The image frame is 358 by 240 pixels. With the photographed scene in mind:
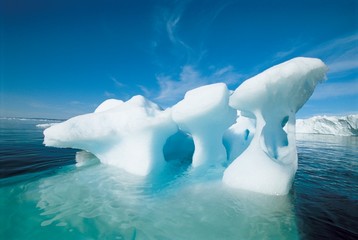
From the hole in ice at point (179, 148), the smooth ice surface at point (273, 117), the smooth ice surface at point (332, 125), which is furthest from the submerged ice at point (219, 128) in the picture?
the smooth ice surface at point (332, 125)

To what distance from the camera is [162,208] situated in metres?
3.62

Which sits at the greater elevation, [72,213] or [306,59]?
[306,59]

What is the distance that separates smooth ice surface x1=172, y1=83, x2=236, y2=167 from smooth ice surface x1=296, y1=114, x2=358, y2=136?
34.6 m

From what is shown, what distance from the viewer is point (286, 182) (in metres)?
4.56

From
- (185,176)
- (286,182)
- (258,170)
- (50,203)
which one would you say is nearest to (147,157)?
(185,176)

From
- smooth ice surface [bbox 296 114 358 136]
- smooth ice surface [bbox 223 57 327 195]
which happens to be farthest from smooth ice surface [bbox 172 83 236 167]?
smooth ice surface [bbox 296 114 358 136]

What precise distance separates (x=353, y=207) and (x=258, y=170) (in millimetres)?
1973

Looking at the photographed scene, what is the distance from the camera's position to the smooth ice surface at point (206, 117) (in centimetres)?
592

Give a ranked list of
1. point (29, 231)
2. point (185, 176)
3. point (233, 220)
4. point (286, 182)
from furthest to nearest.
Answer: point (185, 176) → point (286, 182) → point (233, 220) → point (29, 231)

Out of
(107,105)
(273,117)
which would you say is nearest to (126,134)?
(107,105)

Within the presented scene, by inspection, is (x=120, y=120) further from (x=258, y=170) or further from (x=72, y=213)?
(x=258, y=170)

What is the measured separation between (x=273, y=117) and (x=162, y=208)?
12.5 ft

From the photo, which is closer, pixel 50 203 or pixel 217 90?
pixel 50 203

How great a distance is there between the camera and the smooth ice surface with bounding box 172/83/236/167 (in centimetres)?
592
